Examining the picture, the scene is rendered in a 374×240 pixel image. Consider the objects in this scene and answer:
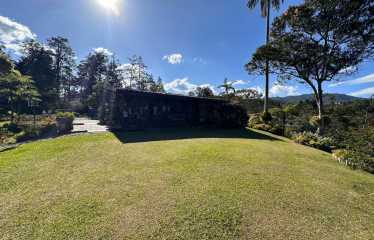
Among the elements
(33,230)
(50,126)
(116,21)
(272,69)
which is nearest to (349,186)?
(33,230)

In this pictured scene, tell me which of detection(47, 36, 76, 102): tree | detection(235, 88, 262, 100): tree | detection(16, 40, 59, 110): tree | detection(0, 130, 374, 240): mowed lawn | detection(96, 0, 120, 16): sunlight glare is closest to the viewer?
detection(0, 130, 374, 240): mowed lawn

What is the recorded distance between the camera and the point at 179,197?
155 inches

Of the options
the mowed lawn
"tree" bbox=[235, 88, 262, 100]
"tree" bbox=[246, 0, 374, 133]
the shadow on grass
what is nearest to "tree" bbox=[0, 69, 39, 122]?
the shadow on grass

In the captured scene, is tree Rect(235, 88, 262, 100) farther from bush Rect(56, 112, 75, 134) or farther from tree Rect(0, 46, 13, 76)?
tree Rect(0, 46, 13, 76)

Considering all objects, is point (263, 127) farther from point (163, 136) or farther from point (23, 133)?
point (23, 133)

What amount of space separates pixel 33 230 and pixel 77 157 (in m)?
4.02

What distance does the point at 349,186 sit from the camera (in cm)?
497

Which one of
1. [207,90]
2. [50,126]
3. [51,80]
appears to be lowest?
[50,126]

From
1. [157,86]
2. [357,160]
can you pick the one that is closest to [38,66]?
[157,86]

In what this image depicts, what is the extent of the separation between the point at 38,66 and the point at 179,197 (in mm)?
39610

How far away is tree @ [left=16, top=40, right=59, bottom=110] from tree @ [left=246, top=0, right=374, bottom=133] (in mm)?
31561

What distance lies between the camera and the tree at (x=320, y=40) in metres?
11.3

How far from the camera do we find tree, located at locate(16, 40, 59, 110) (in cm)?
3178

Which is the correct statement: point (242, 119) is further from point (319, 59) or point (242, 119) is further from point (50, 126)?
point (50, 126)
